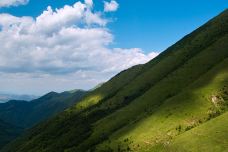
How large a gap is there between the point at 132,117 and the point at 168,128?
38357mm

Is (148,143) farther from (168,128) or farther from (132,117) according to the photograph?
(132,117)

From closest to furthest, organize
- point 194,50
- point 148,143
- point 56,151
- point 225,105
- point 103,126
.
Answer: point 148,143 < point 225,105 < point 103,126 < point 56,151 < point 194,50

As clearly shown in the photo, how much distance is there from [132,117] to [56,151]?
153 ft

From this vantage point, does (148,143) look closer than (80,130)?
Yes

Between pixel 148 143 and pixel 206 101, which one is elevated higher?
pixel 206 101

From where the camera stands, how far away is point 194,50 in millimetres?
192250

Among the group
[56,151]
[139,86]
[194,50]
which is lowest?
[56,151]

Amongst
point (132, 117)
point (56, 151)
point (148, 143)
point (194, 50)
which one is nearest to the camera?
point (148, 143)

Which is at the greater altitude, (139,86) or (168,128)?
(139,86)

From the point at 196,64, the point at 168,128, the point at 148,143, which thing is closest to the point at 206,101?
the point at 168,128

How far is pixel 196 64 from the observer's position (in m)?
158

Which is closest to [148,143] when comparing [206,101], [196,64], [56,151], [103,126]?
[206,101]

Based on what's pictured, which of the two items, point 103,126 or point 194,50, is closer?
point 103,126

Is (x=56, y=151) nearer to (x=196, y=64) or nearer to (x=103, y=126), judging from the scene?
(x=103, y=126)
